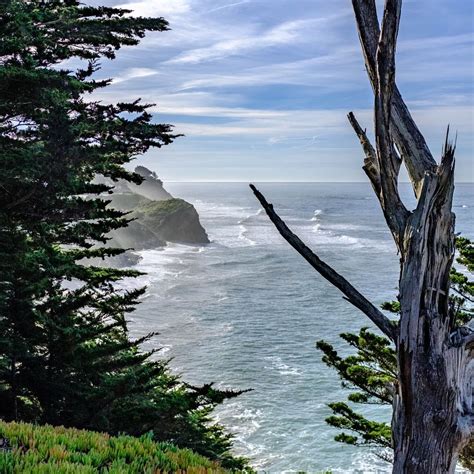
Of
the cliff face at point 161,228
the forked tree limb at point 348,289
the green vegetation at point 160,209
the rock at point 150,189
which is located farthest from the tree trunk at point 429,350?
the rock at point 150,189

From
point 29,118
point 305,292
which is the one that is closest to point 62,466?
point 29,118

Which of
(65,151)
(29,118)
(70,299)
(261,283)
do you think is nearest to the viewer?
(65,151)

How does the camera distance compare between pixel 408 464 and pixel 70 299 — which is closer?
pixel 408 464

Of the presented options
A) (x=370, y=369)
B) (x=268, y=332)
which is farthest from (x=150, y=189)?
(x=370, y=369)

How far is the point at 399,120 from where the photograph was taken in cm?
436

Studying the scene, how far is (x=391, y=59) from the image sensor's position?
4027 mm

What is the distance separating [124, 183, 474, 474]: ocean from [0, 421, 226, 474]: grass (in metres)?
12.9

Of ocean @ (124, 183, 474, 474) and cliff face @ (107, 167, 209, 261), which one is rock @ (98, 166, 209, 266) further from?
ocean @ (124, 183, 474, 474)

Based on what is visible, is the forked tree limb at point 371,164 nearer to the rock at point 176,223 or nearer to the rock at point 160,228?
the rock at point 160,228

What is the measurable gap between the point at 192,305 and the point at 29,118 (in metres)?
34.6

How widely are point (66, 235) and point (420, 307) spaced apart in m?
8.02

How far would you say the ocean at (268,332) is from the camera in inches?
879

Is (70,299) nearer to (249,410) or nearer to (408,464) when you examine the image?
(408,464)

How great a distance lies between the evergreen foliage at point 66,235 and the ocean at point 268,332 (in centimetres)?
763
